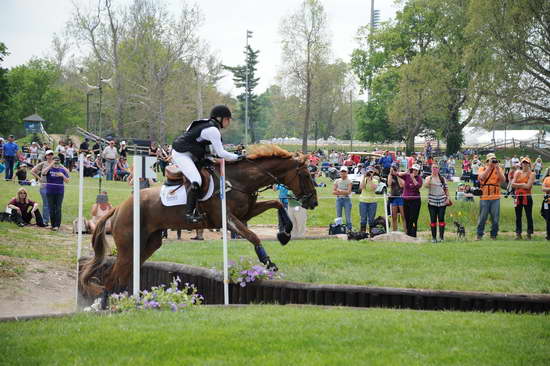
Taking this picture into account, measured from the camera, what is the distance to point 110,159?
30438 mm

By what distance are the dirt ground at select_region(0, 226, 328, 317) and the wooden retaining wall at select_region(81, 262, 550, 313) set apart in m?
2.93

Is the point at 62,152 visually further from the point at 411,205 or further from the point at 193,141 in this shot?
the point at 193,141

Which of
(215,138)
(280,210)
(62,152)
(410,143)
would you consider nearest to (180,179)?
(215,138)

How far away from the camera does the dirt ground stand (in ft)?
35.7

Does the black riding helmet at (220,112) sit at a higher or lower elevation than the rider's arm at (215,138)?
higher

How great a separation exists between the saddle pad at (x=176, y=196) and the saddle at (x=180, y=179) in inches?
1.9

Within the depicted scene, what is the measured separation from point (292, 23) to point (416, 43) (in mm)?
16328

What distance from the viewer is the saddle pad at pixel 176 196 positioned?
9758mm

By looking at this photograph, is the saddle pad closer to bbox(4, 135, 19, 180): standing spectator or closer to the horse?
the horse

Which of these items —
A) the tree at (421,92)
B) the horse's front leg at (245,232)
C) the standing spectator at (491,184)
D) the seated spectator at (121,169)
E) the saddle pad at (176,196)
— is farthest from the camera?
the tree at (421,92)

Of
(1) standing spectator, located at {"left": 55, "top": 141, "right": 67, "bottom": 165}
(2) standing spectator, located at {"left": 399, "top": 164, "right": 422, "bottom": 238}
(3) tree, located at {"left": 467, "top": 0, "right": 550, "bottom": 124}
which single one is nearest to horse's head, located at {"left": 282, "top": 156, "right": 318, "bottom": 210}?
(2) standing spectator, located at {"left": 399, "top": 164, "right": 422, "bottom": 238}

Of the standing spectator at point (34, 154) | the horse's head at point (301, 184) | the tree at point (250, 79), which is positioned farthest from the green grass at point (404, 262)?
the tree at point (250, 79)

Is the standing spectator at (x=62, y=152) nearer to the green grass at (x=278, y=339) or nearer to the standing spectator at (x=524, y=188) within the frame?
the standing spectator at (x=524, y=188)

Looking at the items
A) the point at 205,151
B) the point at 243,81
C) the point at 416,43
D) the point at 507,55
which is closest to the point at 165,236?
the point at 205,151
